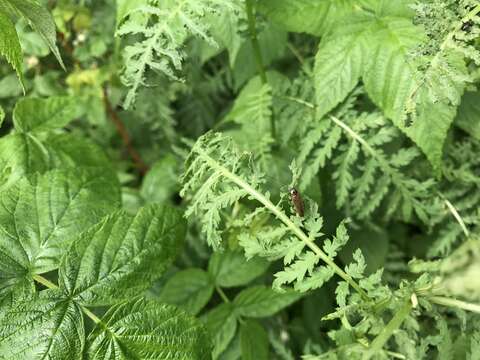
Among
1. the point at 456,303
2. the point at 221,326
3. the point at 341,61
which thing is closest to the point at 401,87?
the point at 341,61

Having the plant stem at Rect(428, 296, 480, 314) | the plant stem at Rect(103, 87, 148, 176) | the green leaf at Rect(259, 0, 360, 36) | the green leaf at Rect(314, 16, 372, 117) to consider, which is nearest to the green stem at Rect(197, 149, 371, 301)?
the plant stem at Rect(428, 296, 480, 314)

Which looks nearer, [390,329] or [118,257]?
[390,329]

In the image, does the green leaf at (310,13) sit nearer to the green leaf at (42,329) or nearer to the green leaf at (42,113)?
the green leaf at (42,113)

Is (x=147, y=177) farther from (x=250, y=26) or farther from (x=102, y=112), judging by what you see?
(x=250, y=26)

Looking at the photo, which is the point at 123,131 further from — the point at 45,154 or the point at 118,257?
the point at 118,257

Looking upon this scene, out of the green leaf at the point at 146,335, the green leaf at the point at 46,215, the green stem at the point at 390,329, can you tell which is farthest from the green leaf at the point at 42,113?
the green stem at the point at 390,329

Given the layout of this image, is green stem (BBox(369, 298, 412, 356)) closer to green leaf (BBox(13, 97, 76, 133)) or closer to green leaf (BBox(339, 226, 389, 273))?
green leaf (BBox(339, 226, 389, 273))
